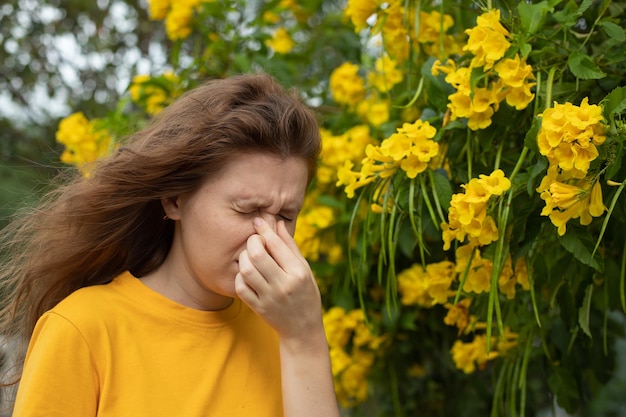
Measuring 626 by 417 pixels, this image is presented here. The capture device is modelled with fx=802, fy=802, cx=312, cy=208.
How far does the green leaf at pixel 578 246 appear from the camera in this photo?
1162mm

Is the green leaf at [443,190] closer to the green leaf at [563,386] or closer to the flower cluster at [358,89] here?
the green leaf at [563,386]

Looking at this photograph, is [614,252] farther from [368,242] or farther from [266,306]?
[266,306]

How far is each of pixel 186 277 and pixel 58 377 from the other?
0.27m

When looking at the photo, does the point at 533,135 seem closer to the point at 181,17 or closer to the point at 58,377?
the point at 58,377

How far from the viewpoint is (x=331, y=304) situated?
86.4 inches

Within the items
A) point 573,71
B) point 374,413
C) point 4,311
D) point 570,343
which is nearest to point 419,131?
point 573,71

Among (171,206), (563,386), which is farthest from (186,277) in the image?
(563,386)

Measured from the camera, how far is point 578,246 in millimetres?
1170

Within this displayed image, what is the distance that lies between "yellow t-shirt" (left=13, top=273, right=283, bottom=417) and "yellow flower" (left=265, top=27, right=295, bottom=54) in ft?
4.36

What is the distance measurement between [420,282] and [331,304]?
41 centimetres

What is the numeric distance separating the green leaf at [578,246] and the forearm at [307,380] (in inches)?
15.3

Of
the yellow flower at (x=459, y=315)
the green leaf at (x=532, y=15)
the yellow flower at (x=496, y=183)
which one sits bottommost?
the yellow flower at (x=459, y=315)

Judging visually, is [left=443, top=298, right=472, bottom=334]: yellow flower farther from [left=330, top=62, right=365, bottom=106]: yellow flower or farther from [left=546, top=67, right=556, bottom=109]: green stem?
[left=330, top=62, right=365, bottom=106]: yellow flower

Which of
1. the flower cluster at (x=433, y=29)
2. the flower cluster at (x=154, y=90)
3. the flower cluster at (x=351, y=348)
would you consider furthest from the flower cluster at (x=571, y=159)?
the flower cluster at (x=154, y=90)
